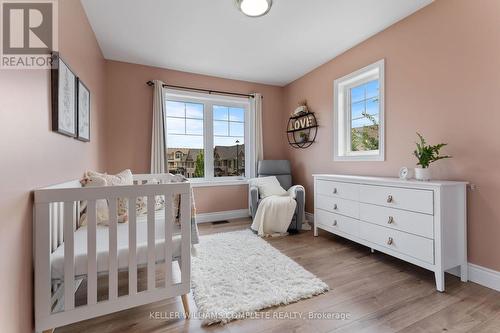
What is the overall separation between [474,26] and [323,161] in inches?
78.9

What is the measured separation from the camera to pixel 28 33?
48.1 inches

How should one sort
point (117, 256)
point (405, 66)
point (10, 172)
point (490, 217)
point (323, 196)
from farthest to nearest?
point (323, 196)
point (405, 66)
point (490, 217)
point (117, 256)
point (10, 172)

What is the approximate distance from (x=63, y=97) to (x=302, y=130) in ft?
10.1

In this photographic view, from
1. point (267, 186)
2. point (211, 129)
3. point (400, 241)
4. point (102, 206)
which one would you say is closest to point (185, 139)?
point (211, 129)

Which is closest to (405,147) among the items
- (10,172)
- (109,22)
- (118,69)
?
(10,172)

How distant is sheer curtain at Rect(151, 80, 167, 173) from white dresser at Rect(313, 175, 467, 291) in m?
2.48

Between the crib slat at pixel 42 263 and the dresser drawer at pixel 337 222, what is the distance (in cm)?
247

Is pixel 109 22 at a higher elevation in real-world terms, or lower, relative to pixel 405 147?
higher

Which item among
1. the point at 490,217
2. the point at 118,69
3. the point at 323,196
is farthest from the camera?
the point at 118,69

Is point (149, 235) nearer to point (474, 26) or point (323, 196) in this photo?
point (323, 196)

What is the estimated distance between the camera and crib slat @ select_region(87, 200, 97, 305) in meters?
1.19

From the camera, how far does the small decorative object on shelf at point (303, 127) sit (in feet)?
11.6

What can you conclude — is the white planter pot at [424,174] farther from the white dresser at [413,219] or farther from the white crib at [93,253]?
the white crib at [93,253]

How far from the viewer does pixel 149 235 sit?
4.36 ft
